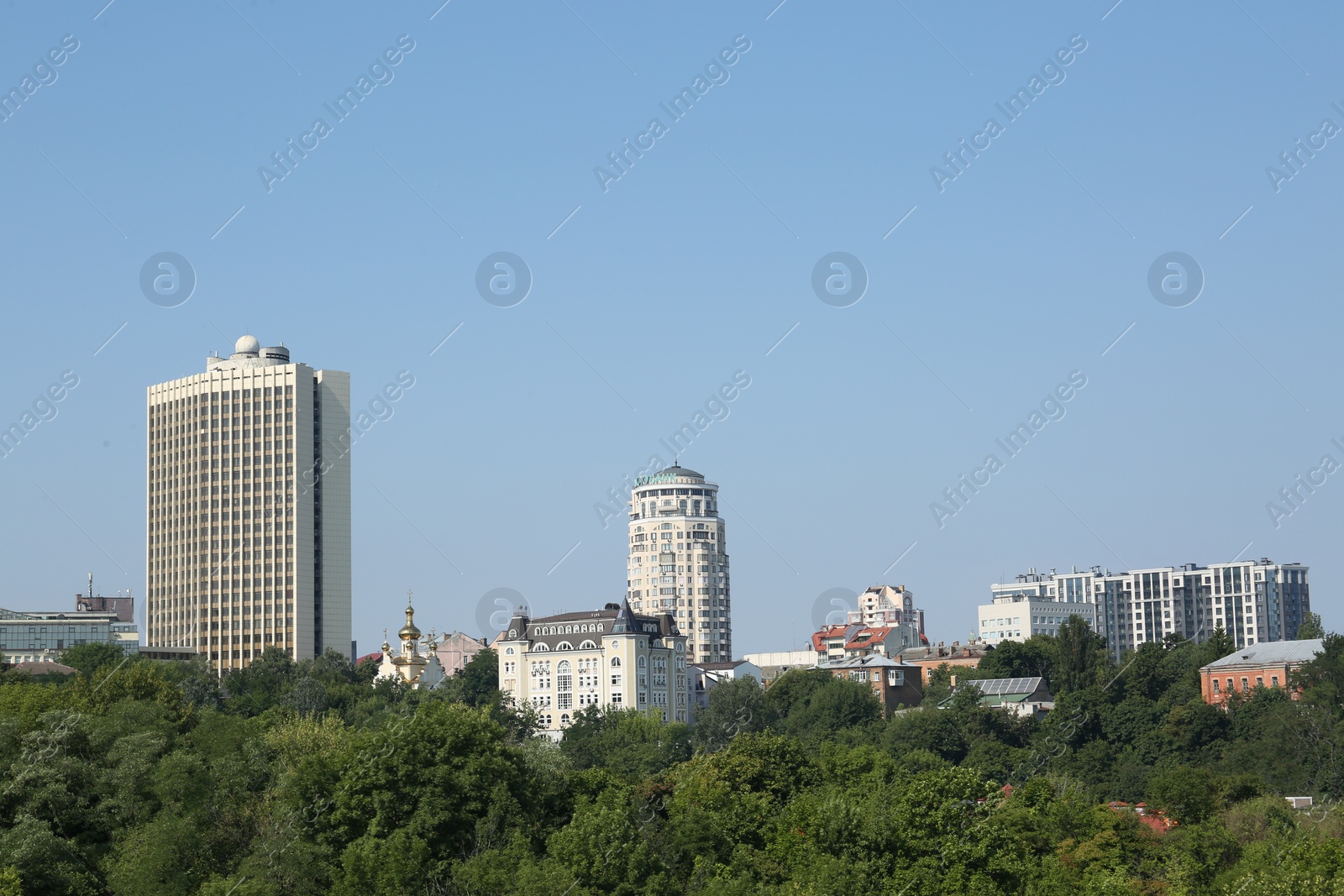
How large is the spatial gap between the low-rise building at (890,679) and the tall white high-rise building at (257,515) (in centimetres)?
4544

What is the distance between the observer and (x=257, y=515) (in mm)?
149875

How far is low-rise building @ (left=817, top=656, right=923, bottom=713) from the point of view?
144 m

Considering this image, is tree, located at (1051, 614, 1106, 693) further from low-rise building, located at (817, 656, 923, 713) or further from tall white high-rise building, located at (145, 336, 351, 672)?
tall white high-rise building, located at (145, 336, 351, 672)

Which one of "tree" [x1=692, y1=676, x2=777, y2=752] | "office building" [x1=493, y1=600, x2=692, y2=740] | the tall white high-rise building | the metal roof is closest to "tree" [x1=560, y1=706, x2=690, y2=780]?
"tree" [x1=692, y1=676, x2=777, y2=752]

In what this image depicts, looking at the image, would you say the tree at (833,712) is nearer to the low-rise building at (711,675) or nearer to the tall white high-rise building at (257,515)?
the low-rise building at (711,675)

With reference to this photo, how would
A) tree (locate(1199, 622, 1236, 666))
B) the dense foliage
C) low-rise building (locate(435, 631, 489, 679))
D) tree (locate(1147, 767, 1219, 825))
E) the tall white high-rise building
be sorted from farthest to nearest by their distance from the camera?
low-rise building (locate(435, 631, 489, 679)), the tall white high-rise building, tree (locate(1199, 622, 1236, 666)), tree (locate(1147, 767, 1219, 825)), the dense foliage

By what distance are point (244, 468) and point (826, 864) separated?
11036cm

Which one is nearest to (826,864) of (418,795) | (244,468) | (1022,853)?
(1022,853)

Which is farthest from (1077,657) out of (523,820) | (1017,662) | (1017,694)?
(523,820)

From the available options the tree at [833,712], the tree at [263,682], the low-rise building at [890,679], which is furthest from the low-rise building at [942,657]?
the tree at [263,682]

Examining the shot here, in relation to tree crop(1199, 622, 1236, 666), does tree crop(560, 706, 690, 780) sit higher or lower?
lower

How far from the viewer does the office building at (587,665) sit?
451 feet

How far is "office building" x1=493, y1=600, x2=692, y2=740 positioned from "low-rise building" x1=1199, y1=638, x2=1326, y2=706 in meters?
42.1

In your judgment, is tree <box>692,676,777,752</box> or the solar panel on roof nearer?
tree <box>692,676,777,752</box>
